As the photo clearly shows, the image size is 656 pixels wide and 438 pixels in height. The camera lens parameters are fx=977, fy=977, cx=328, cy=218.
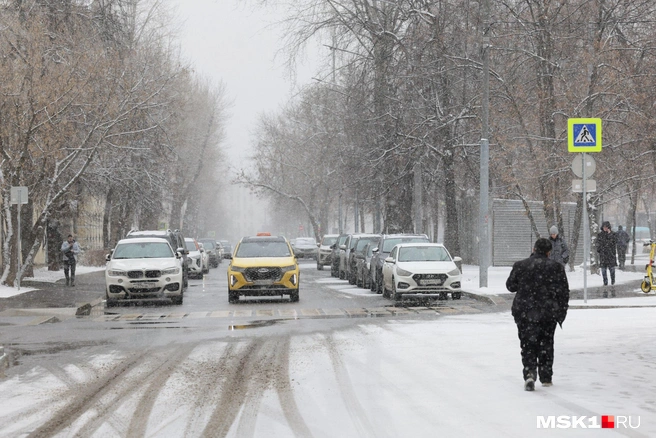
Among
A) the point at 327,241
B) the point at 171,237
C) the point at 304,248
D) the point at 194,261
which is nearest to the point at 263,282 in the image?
the point at 171,237

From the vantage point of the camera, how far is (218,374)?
1153cm

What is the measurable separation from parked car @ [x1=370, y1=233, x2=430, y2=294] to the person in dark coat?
58.2 feet

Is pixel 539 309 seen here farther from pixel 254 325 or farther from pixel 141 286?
pixel 141 286

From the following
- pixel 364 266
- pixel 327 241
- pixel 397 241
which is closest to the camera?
pixel 397 241

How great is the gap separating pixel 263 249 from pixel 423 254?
4367mm

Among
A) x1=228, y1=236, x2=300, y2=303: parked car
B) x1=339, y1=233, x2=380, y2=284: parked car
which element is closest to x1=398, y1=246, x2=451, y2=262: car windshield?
x1=228, y1=236, x2=300, y2=303: parked car

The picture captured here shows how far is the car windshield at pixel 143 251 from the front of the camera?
25.8 metres

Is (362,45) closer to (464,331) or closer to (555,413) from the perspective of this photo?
(464,331)

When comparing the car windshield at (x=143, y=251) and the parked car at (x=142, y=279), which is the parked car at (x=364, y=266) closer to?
the car windshield at (x=143, y=251)

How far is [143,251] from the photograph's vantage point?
26.1m

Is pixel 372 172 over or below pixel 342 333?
over

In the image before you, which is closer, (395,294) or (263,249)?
(395,294)

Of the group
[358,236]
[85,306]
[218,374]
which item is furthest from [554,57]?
[218,374]

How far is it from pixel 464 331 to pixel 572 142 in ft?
18.6
